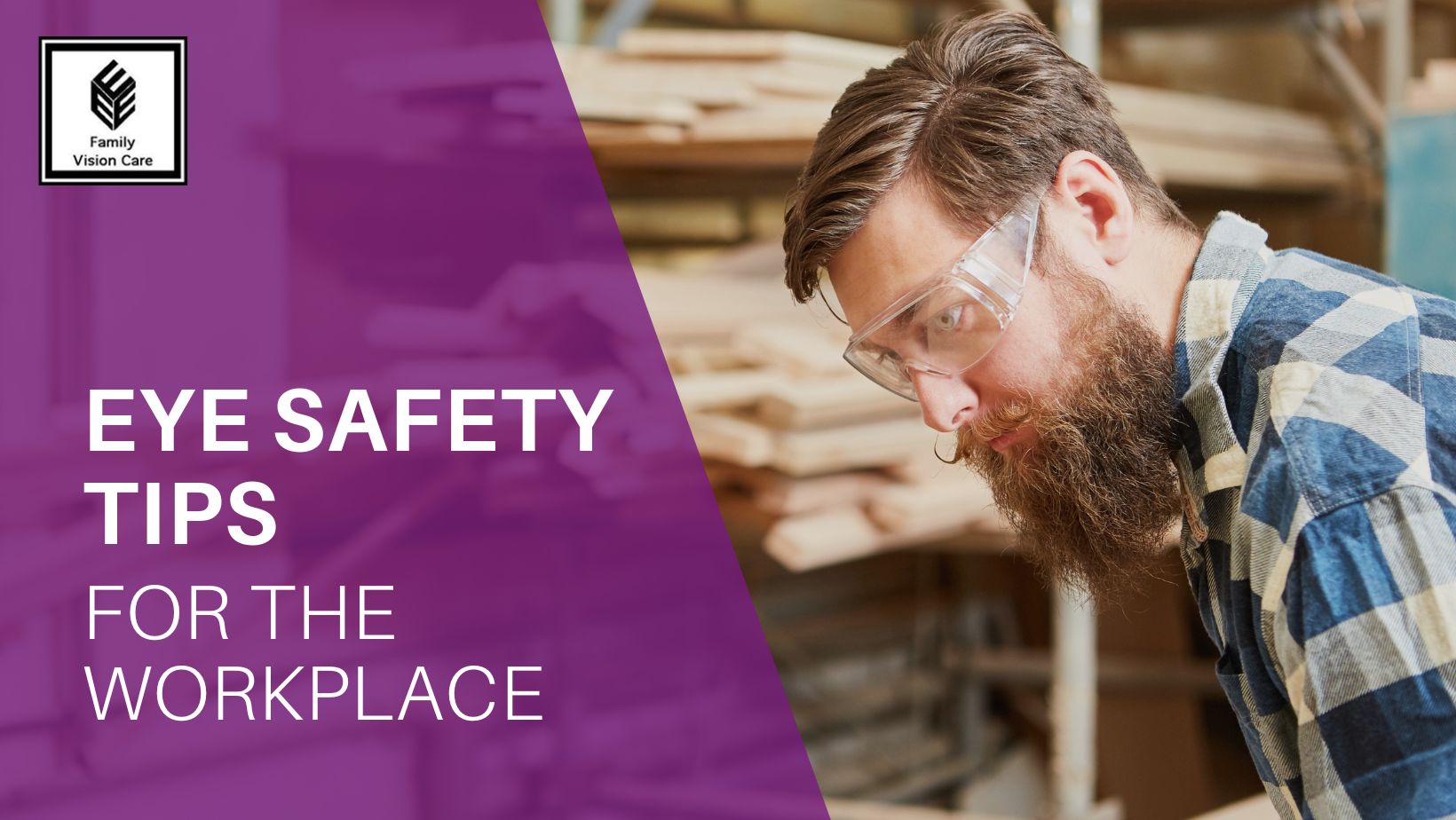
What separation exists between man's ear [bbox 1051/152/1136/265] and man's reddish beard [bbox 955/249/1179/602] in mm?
30

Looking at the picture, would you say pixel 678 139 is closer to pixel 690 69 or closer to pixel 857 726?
pixel 690 69

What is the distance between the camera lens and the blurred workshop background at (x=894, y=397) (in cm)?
210

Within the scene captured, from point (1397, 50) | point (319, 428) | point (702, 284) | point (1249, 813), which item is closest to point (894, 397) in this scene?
point (702, 284)

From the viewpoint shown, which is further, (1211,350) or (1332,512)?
(1211,350)

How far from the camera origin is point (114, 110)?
2.25 meters

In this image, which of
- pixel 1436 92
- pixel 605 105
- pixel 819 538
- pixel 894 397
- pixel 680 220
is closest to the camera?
pixel 605 105

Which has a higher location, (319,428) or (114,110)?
(114,110)

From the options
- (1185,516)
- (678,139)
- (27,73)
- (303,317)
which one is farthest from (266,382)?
(1185,516)

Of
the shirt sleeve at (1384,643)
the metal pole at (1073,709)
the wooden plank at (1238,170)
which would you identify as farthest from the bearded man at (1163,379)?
the wooden plank at (1238,170)

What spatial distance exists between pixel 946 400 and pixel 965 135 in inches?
8.6

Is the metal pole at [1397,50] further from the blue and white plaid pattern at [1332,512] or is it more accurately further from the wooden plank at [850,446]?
the blue and white plaid pattern at [1332,512]

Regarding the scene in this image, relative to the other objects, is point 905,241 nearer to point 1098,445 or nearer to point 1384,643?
point 1098,445

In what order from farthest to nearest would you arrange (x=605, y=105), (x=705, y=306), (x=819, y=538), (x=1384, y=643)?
(x=705, y=306), (x=819, y=538), (x=605, y=105), (x=1384, y=643)

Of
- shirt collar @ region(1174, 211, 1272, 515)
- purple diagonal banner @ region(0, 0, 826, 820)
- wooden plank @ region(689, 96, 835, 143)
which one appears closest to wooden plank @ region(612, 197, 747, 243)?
purple diagonal banner @ region(0, 0, 826, 820)
